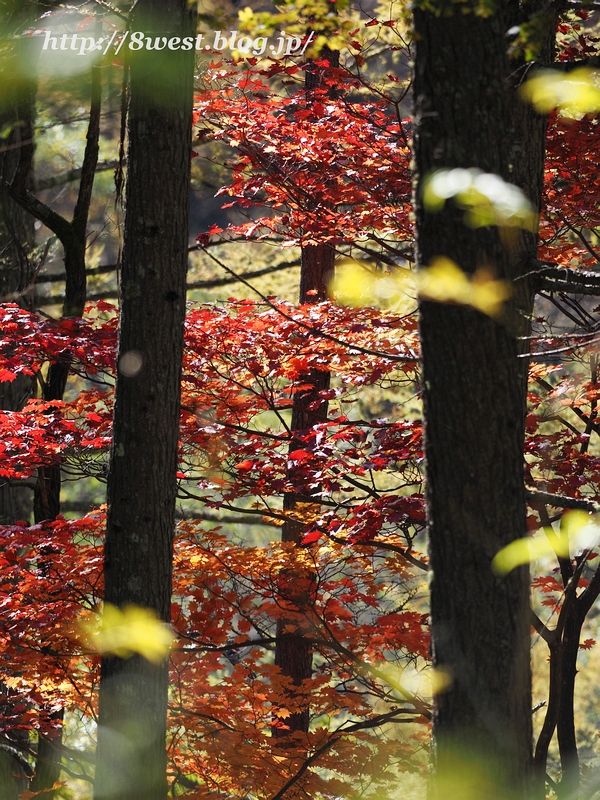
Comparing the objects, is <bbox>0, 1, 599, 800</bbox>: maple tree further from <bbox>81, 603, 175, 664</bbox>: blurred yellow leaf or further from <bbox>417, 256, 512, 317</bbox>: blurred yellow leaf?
<bbox>417, 256, 512, 317</bbox>: blurred yellow leaf

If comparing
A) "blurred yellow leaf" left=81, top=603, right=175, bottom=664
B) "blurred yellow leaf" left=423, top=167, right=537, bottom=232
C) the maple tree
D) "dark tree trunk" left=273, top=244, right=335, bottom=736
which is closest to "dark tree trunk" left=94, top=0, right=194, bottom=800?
"blurred yellow leaf" left=81, top=603, right=175, bottom=664

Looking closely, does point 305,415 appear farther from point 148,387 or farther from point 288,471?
point 148,387

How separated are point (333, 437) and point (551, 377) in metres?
7.68

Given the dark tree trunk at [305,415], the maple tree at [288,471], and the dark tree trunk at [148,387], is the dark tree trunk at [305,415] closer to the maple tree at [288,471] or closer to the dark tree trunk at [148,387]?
the maple tree at [288,471]

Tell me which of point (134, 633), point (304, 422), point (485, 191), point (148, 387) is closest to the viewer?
point (485, 191)

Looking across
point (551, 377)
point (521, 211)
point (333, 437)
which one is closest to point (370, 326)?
point (333, 437)

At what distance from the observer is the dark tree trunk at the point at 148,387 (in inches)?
130

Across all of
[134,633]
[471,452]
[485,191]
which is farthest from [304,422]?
[485,191]

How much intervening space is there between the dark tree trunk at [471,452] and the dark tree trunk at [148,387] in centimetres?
156

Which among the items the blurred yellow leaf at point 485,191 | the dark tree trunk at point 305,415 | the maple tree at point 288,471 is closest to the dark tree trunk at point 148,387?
the maple tree at point 288,471

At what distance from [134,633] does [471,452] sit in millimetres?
1873

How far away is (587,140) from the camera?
454cm

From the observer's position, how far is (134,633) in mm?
3264

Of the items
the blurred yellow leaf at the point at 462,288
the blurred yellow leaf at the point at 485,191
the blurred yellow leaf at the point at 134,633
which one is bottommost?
the blurred yellow leaf at the point at 134,633
